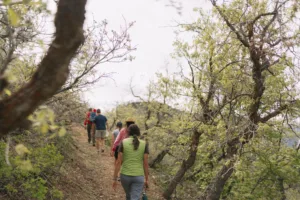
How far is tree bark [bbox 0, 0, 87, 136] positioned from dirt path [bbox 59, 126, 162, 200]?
622 cm

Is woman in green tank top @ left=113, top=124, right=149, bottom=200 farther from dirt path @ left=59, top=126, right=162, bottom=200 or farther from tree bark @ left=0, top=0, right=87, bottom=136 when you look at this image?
tree bark @ left=0, top=0, right=87, bottom=136

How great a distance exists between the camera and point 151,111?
21750mm

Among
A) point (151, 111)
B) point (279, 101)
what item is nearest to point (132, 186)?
point (279, 101)

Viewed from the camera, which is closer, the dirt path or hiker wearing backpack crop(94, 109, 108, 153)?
the dirt path

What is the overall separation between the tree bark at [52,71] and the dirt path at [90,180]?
6.22 m

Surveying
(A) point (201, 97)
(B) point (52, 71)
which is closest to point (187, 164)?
(A) point (201, 97)

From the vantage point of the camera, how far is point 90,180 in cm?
1055

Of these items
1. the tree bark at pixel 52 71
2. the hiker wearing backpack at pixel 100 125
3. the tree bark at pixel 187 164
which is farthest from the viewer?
the hiker wearing backpack at pixel 100 125

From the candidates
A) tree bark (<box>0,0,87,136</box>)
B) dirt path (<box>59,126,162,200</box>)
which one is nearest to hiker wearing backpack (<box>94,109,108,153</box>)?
dirt path (<box>59,126,162,200</box>)

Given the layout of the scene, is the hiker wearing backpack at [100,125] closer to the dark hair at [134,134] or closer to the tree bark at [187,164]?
the tree bark at [187,164]

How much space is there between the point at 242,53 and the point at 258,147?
2.82 metres

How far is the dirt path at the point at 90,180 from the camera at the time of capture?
8700 mm

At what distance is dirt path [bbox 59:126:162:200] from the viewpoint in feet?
28.5

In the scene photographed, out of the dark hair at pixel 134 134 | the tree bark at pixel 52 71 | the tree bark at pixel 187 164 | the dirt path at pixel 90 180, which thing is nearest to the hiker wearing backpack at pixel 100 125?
the dirt path at pixel 90 180
